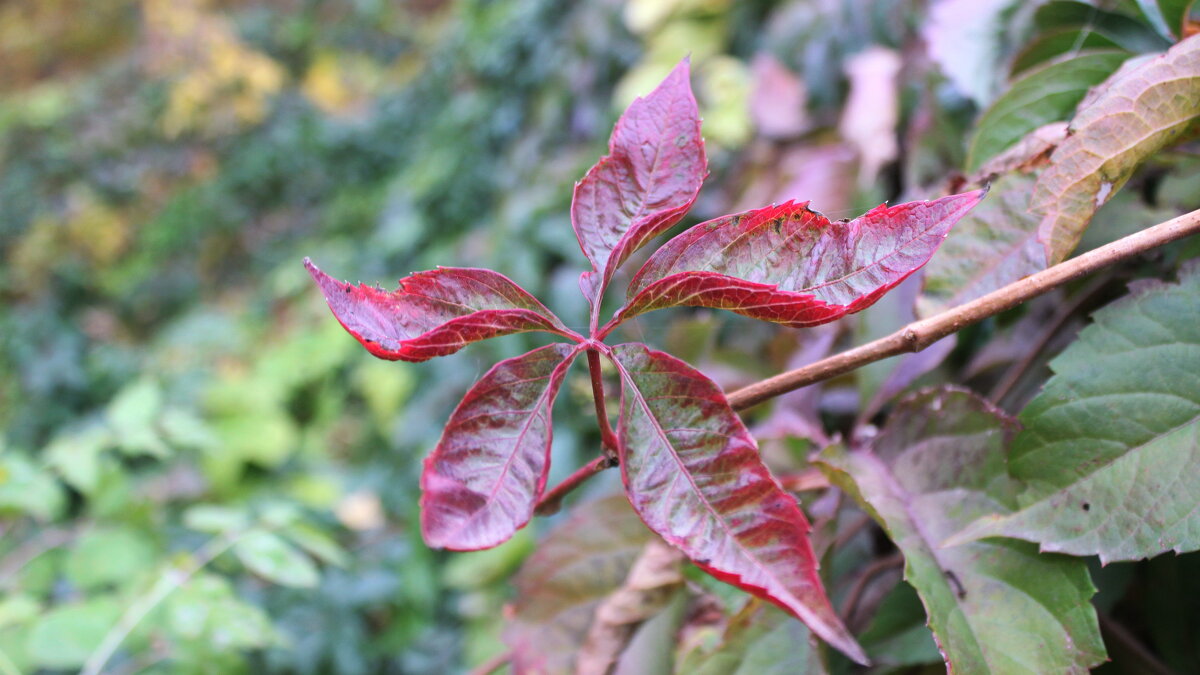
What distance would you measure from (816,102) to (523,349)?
2.06 ft

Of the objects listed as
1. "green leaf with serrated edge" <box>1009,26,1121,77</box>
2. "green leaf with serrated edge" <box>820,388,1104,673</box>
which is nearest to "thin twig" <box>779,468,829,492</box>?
"green leaf with serrated edge" <box>820,388,1104,673</box>

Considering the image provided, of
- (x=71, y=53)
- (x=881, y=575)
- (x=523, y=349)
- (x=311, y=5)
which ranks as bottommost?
(x=881, y=575)

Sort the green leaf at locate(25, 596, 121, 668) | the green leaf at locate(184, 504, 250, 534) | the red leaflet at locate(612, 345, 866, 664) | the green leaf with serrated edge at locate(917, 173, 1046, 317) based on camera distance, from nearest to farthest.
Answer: the red leaflet at locate(612, 345, 866, 664) < the green leaf with serrated edge at locate(917, 173, 1046, 317) < the green leaf at locate(25, 596, 121, 668) < the green leaf at locate(184, 504, 250, 534)

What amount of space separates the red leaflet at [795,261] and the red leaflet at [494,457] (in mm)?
45

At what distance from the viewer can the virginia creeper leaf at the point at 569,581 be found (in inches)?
18.3

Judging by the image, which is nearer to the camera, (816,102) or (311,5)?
(816,102)

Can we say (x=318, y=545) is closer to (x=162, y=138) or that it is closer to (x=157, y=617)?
(x=157, y=617)

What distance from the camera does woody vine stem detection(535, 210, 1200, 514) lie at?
0.29m

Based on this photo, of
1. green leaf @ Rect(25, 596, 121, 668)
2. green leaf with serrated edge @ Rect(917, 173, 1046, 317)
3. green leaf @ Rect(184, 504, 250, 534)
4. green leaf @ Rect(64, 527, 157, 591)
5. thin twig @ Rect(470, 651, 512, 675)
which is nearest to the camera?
green leaf with serrated edge @ Rect(917, 173, 1046, 317)

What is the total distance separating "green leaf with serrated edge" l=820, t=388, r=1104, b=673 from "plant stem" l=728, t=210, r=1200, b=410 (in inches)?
2.8

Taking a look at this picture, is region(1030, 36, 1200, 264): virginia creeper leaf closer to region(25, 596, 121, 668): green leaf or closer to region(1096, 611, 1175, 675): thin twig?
region(1096, 611, 1175, 675): thin twig

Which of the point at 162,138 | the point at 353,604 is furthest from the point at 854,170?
the point at 162,138

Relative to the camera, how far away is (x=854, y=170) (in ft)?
2.71

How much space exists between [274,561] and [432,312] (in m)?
0.56
